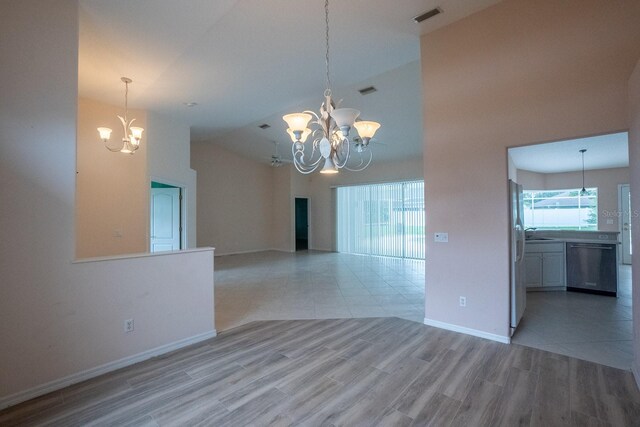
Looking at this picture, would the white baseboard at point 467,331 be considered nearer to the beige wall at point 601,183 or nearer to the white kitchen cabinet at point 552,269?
the white kitchen cabinet at point 552,269

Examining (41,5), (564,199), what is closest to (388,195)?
(564,199)

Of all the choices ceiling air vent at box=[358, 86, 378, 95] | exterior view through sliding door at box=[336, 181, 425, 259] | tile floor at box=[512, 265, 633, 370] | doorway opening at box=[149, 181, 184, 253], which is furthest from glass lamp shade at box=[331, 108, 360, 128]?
exterior view through sliding door at box=[336, 181, 425, 259]

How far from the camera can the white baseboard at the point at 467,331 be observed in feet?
9.51

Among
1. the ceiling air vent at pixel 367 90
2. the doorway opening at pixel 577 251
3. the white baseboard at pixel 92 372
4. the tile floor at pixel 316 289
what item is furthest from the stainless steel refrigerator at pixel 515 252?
the white baseboard at pixel 92 372

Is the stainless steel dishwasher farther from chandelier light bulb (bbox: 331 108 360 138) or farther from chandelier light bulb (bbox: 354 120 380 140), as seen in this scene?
chandelier light bulb (bbox: 331 108 360 138)

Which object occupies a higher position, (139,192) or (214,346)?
(139,192)

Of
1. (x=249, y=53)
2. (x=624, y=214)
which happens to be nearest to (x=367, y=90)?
(x=249, y=53)

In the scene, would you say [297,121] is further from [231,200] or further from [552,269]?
[231,200]

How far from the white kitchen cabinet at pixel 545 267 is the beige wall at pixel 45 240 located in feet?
18.3

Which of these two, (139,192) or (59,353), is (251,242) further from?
(59,353)

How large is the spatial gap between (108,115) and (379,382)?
5.56 m

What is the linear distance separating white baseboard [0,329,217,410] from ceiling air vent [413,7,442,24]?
4.16m

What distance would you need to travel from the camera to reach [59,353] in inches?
86.0

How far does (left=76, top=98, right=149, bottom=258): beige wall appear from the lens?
14.6 ft
